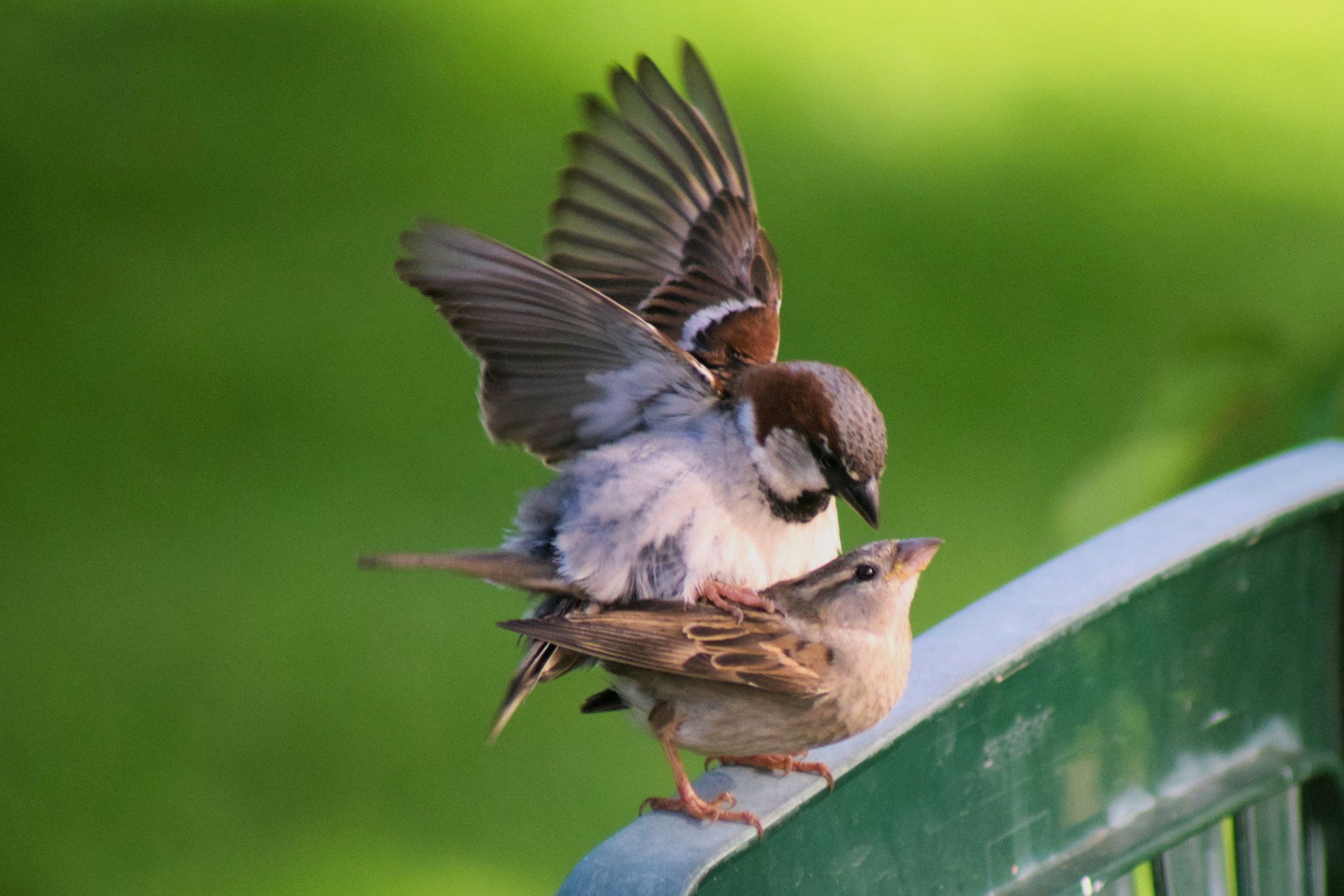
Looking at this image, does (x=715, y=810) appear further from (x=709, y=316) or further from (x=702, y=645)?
(x=709, y=316)

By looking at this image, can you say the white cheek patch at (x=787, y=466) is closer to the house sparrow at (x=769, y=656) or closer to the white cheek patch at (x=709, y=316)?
the house sparrow at (x=769, y=656)

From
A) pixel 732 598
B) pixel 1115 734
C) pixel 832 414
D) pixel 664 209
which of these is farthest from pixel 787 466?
pixel 664 209

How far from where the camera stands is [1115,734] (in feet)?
5.05

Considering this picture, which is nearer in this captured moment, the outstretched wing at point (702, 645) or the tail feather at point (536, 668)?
the outstretched wing at point (702, 645)

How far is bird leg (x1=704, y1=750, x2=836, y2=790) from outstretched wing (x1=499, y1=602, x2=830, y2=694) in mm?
69

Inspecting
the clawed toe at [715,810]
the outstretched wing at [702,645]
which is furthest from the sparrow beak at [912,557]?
the clawed toe at [715,810]

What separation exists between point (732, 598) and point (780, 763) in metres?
0.26

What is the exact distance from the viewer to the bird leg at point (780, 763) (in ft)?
4.76

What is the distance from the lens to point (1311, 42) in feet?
18.7

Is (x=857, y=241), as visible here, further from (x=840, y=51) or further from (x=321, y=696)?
(x=321, y=696)

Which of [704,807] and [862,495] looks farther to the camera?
[862,495]

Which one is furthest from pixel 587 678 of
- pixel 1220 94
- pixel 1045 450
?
pixel 1220 94

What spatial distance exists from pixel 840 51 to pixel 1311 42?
1.70 meters

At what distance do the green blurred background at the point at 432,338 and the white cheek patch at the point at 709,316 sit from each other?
1.28 meters
